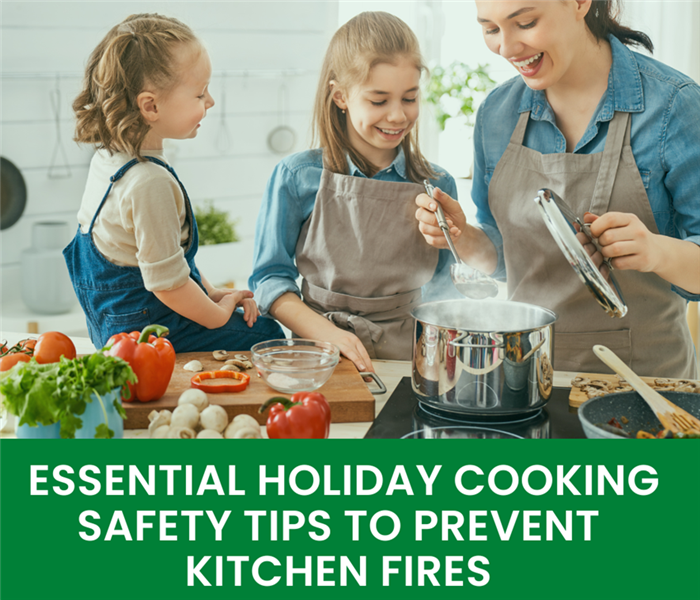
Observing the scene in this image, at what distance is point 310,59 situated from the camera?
4.02 m

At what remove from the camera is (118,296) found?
146cm

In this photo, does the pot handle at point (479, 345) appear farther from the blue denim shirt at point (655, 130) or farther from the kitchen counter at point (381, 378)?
the blue denim shirt at point (655, 130)

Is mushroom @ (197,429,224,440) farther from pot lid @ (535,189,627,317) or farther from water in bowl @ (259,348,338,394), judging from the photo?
pot lid @ (535,189,627,317)

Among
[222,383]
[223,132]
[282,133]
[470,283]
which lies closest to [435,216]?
[470,283]

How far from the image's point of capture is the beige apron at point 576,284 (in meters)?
1.53

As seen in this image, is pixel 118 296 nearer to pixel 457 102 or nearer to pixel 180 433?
pixel 180 433

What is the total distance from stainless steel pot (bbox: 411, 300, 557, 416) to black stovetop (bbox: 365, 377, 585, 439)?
1.2 inches

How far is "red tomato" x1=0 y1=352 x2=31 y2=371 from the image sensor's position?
1219 millimetres

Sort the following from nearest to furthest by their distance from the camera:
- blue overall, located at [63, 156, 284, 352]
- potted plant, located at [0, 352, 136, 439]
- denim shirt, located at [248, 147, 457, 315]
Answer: potted plant, located at [0, 352, 136, 439], blue overall, located at [63, 156, 284, 352], denim shirt, located at [248, 147, 457, 315]

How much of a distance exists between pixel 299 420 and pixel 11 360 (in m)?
0.57

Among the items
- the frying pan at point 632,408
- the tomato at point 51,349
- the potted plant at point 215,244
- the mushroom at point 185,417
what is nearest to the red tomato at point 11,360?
the tomato at point 51,349

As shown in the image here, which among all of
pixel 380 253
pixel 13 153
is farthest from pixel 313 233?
pixel 13 153

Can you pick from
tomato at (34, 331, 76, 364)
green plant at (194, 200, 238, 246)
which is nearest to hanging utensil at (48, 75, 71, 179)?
green plant at (194, 200, 238, 246)

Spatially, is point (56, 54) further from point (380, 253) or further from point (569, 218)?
point (569, 218)
